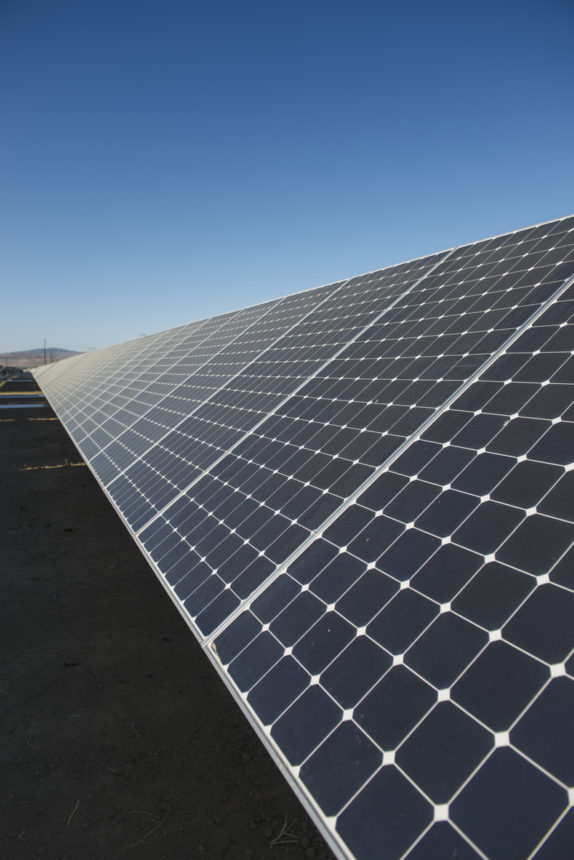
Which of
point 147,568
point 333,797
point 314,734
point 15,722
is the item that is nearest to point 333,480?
point 314,734

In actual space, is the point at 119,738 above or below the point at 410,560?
below

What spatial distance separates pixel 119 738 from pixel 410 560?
6.49 m

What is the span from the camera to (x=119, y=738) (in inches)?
320

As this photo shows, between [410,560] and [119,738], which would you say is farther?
[119,738]

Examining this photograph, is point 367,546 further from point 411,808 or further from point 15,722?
point 15,722

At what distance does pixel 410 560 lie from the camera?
177 inches

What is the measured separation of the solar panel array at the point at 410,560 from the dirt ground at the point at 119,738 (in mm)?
3170

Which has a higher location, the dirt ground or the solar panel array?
the solar panel array

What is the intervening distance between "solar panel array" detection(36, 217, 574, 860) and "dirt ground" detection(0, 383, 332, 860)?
125 inches

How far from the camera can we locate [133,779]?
24.1ft

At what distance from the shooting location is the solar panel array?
294cm

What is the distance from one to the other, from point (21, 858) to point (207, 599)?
13.3 feet

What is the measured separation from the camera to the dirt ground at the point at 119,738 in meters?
6.55

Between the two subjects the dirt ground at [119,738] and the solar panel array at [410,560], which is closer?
the solar panel array at [410,560]
